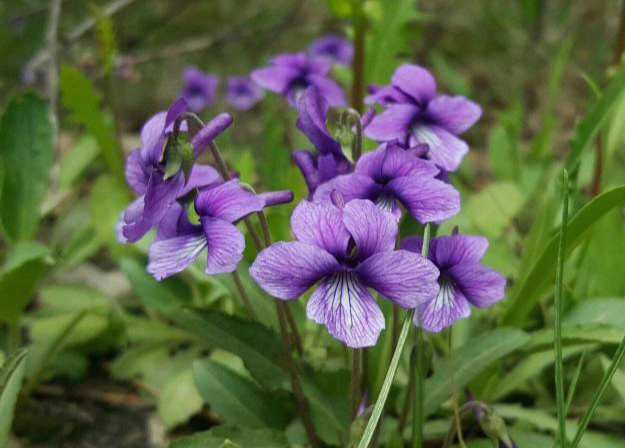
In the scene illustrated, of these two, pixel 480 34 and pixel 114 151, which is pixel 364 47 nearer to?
pixel 114 151

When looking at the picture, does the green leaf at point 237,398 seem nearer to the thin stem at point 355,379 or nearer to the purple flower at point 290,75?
the thin stem at point 355,379

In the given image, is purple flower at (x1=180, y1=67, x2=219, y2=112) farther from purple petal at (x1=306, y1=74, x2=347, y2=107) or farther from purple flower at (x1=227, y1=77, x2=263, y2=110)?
purple petal at (x1=306, y1=74, x2=347, y2=107)

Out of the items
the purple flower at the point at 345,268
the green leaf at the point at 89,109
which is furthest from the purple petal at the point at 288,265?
the green leaf at the point at 89,109

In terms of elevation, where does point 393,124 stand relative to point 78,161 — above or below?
above

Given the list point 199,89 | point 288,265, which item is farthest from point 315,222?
point 199,89

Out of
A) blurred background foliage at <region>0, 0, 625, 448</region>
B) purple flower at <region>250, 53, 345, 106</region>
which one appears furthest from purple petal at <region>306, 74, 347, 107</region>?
blurred background foliage at <region>0, 0, 625, 448</region>

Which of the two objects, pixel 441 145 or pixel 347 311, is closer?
pixel 347 311

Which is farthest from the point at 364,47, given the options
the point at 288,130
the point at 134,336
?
the point at 134,336

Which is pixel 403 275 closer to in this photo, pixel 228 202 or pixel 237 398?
pixel 228 202
